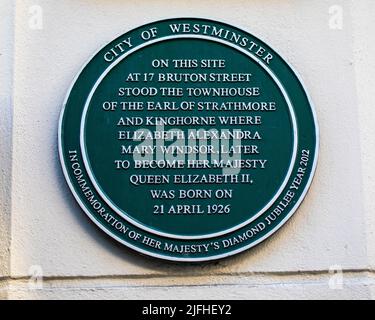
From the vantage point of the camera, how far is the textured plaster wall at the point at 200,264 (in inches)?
148

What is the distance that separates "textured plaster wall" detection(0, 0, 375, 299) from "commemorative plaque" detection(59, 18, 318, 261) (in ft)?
0.31

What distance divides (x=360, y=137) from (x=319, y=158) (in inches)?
10.7

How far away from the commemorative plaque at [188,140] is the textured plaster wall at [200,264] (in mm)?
96

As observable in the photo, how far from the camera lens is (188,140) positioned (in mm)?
3904

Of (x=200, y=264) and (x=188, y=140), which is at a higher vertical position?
(x=188, y=140)

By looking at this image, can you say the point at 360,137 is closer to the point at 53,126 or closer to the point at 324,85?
the point at 324,85

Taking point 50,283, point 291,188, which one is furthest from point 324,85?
point 50,283

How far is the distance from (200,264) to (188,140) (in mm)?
688

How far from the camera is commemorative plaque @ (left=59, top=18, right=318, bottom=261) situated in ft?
12.4

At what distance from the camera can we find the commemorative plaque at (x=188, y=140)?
3.77 m

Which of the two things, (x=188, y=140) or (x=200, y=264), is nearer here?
(x=200, y=264)

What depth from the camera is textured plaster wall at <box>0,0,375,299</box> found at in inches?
148

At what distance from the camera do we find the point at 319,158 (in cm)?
393
